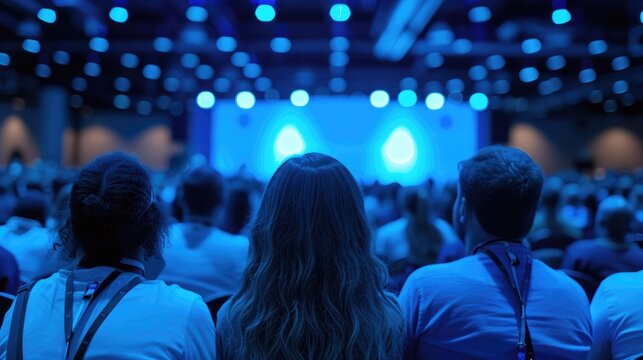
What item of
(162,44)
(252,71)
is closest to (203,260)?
(162,44)

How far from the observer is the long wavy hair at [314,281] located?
1365 mm

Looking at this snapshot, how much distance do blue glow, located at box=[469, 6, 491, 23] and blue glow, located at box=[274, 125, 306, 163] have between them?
552cm

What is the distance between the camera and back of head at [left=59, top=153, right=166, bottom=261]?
4.69ft

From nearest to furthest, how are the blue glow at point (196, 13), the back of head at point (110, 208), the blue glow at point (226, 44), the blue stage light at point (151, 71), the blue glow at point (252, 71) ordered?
the back of head at point (110, 208) → the blue glow at point (196, 13) → the blue glow at point (226, 44) → the blue glow at point (252, 71) → the blue stage light at point (151, 71)

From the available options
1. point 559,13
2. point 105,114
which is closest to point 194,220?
point 559,13

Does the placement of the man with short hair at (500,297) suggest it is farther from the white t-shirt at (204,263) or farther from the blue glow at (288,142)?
the blue glow at (288,142)

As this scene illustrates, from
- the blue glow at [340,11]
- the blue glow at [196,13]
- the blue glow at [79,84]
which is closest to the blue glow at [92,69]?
the blue glow at [79,84]

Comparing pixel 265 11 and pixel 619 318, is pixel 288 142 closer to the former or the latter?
pixel 265 11

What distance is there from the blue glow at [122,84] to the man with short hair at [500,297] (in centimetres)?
2137

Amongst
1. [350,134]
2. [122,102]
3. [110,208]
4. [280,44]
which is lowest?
[110,208]

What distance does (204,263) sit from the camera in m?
2.79

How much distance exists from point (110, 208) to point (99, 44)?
1503cm

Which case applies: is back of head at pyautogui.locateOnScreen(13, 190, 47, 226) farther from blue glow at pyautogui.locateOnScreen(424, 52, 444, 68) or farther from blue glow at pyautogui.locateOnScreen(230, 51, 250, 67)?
blue glow at pyautogui.locateOnScreen(424, 52, 444, 68)

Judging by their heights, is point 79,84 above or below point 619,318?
above
